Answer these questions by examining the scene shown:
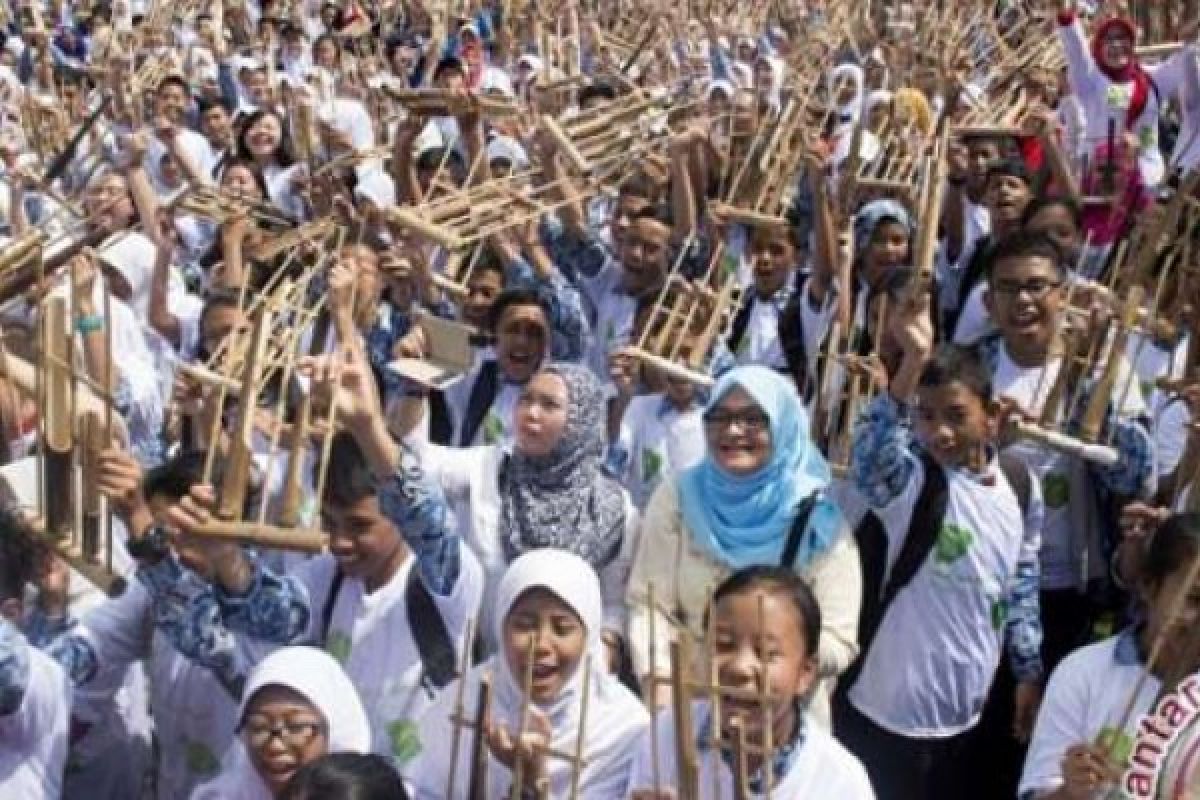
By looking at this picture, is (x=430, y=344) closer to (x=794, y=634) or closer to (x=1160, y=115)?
(x=794, y=634)

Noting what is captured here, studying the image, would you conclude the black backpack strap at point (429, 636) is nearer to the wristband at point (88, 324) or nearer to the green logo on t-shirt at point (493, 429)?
the wristband at point (88, 324)

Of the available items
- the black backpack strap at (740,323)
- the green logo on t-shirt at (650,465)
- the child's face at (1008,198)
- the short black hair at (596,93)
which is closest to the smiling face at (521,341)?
the green logo on t-shirt at (650,465)

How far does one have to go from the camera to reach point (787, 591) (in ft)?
8.16

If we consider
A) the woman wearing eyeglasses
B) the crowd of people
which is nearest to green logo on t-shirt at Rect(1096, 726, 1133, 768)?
the crowd of people

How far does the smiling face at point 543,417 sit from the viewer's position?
3168mm

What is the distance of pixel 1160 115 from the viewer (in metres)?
6.93

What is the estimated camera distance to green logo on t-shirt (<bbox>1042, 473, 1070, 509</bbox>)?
12.1ft

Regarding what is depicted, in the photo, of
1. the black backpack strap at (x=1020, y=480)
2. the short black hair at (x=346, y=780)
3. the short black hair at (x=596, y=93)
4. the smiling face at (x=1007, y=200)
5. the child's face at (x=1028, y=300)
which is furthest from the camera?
the short black hair at (x=596, y=93)

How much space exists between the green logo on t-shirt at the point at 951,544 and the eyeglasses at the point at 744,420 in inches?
15.7

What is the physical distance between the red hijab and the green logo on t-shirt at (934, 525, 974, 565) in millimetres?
4036

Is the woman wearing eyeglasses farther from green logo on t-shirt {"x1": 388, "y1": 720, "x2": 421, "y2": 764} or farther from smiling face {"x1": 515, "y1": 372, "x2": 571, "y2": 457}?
green logo on t-shirt {"x1": 388, "y1": 720, "x2": 421, "y2": 764}

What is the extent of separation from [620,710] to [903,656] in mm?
738

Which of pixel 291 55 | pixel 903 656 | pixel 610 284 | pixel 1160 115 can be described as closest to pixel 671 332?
pixel 610 284

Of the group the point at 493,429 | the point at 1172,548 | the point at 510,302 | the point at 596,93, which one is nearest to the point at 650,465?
the point at 493,429
